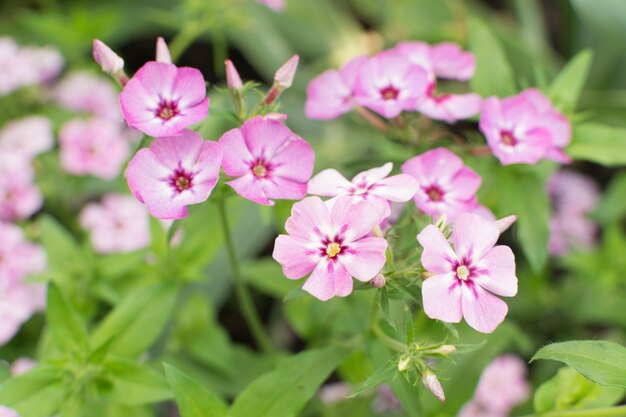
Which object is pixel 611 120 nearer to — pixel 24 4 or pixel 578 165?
pixel 578 165

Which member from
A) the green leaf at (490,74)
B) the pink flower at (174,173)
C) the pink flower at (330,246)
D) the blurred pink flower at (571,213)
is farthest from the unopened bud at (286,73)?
the blurred pink flower at (571,213)

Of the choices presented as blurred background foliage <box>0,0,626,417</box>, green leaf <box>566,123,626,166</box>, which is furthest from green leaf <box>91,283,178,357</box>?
green leaf <box>566,123,626,166</box>

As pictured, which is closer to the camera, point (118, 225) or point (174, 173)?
point (174, 173)

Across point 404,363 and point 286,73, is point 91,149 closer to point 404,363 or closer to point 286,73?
point 286,73

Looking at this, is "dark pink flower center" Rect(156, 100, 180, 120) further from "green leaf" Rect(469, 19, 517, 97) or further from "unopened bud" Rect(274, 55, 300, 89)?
"green leaf" Rect(469, 19, 517, 97)

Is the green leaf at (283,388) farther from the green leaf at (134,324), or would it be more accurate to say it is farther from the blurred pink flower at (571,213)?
the blurred pink flower at (571,213)

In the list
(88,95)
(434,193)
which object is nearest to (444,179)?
(434,193)
